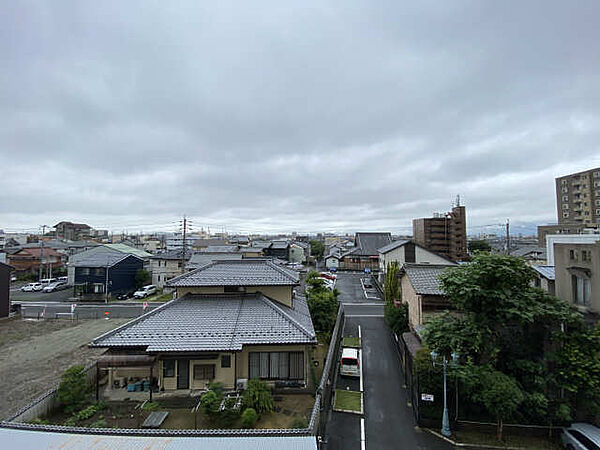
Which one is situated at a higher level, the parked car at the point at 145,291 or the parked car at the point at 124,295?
the parked car at the point at 145,291

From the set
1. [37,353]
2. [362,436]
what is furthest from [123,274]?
[362,436]

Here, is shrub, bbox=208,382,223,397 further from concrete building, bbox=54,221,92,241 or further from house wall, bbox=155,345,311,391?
concrete building, bbox=54,221,92,241

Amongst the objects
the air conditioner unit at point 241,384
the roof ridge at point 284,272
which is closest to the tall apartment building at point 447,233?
the roof ridge at point 284,272

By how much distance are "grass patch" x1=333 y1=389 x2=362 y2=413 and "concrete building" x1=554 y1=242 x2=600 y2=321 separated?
10774 millimetres

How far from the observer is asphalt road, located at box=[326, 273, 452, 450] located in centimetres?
1120

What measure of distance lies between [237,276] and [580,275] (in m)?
17.7

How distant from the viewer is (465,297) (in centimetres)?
1216

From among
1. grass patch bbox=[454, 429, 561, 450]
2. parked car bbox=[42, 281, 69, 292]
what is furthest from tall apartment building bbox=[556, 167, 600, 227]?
parked car bbox=[42, 281, 69, 292]

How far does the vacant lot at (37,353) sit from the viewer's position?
14491 mm

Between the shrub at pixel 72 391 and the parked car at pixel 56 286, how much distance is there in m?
41.1

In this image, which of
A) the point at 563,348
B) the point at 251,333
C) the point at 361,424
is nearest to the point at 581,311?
the point at 563,348

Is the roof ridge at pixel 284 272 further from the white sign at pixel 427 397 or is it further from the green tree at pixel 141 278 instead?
the green tree at pixel 141 278

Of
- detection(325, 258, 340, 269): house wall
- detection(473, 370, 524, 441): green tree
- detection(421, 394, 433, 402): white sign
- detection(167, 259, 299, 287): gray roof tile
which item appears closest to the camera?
detection(473, 370, 524, 441): green tree

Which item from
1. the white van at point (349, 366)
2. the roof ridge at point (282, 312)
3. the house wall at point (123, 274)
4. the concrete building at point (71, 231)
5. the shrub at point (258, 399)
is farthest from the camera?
the concrete building at point (71, 231)
